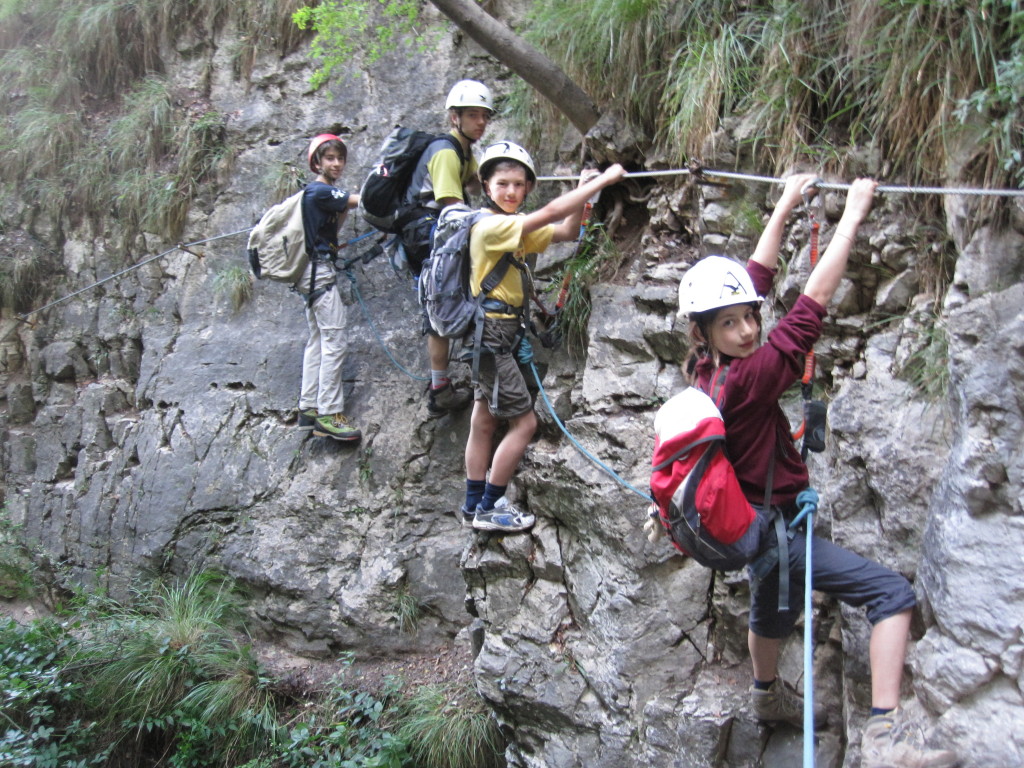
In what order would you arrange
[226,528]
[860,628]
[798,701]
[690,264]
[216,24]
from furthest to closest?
1. [216,24]
2. [226,528]
3. [690,264]
4. [798,701]
5. [860,628]

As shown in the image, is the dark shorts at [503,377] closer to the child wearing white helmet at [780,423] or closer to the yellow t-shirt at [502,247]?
the yellow t-shirt at [502,247]

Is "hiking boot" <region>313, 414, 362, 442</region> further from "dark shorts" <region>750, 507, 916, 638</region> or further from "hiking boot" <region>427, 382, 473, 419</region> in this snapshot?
"dark shorts" <region>750, 507, 916, 638</region>

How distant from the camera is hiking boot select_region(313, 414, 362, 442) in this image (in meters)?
6.31

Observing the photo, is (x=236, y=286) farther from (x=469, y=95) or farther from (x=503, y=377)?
(x=503, y=377)

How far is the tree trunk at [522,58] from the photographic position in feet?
16.0

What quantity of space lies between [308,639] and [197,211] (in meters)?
4.20

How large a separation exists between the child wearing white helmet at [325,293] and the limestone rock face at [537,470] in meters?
0.31

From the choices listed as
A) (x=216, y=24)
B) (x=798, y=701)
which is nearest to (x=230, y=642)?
(x=798, y=701)

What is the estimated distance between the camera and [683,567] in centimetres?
439

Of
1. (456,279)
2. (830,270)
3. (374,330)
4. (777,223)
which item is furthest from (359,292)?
(830,270)

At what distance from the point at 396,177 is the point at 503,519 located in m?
2.38

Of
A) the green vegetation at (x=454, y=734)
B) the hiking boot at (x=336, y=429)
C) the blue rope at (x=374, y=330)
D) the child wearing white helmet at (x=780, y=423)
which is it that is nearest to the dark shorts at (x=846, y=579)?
the child wearing white helmet at (x=780, y=423)

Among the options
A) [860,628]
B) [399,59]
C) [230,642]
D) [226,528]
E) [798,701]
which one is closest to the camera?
[860,628]

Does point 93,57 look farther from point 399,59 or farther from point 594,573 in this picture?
point 594,573
